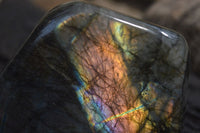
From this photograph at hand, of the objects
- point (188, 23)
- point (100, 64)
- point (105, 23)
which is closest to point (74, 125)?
point (100, 64)

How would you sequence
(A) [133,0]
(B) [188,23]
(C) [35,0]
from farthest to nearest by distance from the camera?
(A) [133,0]
(C) [35,0]
(B) [188,23]

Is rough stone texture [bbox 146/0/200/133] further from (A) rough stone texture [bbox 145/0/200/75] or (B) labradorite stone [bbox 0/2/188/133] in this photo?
(B) labradorite stone [bbox 0/2/188/133]

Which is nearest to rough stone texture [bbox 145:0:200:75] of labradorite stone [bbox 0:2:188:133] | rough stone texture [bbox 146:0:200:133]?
rough stone texture [bbox 146:0:200:133]

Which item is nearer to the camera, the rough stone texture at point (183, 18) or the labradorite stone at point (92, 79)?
the labradorite stone at point (92, 79)

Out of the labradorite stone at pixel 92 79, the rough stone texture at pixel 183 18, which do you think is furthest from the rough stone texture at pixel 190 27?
the labradorite stone at pixel 92 79

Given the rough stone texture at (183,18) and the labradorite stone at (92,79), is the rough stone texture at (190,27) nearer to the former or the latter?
the rough stone texture at (183,18)

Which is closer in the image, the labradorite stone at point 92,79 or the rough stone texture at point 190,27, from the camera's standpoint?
the labradorite stone at point 92,79

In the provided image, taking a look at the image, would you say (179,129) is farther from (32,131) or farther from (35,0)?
(35,0)

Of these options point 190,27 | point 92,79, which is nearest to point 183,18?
point 190,27
